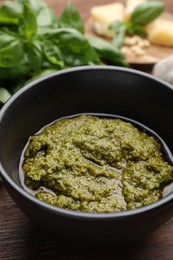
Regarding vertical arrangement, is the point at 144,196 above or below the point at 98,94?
below

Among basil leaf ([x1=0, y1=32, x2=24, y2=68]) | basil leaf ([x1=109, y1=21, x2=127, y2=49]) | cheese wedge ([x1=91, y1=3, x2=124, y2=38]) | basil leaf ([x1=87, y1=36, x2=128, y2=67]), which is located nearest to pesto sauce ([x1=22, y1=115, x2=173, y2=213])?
basil leaf ([x1=0, y1=32, x2=24, y2=68])

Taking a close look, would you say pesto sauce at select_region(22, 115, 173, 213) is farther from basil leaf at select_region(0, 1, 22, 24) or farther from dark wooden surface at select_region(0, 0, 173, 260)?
basil leaf at select_region(0, 1, 22, 24)

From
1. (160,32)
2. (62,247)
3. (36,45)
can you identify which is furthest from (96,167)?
(160,32)

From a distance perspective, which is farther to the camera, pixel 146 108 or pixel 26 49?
pixel 26 49

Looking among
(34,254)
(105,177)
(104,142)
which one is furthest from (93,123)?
(34,254)

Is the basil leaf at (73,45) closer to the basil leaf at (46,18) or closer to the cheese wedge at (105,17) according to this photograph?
the basil leaf at (46,18)

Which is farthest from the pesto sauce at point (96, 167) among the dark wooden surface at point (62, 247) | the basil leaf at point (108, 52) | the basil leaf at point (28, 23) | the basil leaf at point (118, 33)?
the basil leaf at point (118, 33)

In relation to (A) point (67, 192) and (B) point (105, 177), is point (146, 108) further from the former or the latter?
(A) point (67, 192)
